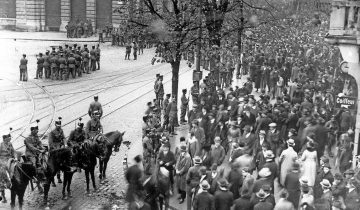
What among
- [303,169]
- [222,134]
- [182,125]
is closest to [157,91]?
[182,125]

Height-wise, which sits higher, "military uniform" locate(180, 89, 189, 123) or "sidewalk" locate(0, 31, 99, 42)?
"sidewalk" locate(0, 31, 99, 42)

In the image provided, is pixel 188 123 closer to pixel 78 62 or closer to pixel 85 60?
pixel 78 62

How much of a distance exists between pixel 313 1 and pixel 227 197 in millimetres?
29719

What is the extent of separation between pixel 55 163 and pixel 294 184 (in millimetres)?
5791

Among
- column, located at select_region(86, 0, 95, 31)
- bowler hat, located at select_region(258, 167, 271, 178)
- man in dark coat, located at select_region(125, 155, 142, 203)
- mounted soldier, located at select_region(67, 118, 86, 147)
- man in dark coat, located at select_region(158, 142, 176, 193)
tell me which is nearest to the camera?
bowler hat, located at select_region(258, 167, 271, 178)

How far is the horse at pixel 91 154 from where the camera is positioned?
14156mm

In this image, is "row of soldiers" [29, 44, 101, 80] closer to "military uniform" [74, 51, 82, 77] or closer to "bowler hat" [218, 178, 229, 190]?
"military uniform" [74, 51, 82, 77]

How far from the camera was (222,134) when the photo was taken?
16672 mm

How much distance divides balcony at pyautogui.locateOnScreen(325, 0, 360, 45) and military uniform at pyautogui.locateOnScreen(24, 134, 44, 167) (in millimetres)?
8697

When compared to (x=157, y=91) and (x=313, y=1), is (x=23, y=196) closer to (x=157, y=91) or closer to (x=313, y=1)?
(x=157, y=91)

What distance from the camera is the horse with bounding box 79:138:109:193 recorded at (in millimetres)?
14156

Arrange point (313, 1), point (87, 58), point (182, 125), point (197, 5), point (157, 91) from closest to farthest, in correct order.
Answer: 1. point (197, 5)
2. point (182, 125)
3. point (157, 91)
4. point (87, 58)
5. point (313, 1)

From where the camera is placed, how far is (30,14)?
51031 millimetres

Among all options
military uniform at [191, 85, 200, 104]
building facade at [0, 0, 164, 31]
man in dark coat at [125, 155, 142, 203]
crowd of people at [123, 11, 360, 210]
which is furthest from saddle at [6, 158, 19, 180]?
building facade at [0, 0, 164, 31]
